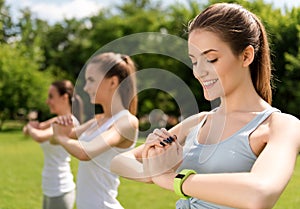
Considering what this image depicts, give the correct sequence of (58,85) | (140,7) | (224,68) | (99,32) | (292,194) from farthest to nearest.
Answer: (140,7) < (99,32) < (292,194) < (58,85) < (224,68)

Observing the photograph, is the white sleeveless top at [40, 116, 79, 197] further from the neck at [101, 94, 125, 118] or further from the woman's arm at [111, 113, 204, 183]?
the woman's arm at [111, 113, 204, 183]

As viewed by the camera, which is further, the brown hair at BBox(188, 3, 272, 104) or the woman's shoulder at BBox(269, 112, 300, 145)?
the brown hair at BBox(188, 3, 272, 104)

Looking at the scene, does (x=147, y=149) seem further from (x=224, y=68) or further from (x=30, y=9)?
(x=30, y=9)

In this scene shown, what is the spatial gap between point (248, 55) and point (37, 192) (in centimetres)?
829

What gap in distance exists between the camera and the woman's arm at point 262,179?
1.24 metres

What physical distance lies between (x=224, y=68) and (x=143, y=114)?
29404 millimetres

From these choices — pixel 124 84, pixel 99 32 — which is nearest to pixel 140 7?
pixel 99 32

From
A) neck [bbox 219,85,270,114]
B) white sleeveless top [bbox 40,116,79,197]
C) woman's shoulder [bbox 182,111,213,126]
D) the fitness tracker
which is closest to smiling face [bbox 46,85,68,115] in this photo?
white sleeveless top [bbox 40,116,79,197]

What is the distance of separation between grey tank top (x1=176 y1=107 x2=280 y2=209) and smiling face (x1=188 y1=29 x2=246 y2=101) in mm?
147

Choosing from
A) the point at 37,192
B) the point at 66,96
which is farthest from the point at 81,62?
the point at 66,96

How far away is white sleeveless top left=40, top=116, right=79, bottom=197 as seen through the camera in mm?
4918

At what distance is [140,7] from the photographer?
155 feet

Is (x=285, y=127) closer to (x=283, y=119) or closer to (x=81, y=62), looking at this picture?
(x=283, y=119)

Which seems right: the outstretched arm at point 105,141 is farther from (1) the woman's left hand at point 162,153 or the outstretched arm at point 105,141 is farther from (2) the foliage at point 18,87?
(2) the foliage at point 18,87
